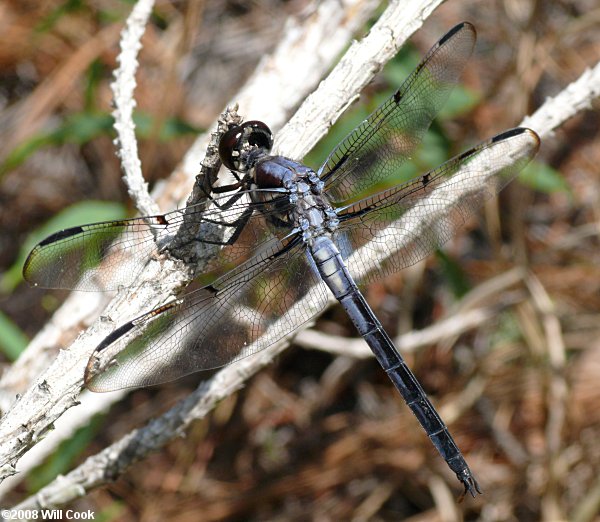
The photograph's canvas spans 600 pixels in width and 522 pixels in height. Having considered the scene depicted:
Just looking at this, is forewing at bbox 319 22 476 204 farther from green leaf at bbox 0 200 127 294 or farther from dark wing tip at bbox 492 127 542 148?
green leaf at bbox 0 200 127 294

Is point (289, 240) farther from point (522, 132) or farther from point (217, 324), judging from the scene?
point (522, 132)

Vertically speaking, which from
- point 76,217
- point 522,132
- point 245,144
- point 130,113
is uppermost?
point 76,217

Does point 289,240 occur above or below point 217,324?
above

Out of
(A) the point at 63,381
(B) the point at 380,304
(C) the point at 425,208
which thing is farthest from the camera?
(B) the point at 380,304

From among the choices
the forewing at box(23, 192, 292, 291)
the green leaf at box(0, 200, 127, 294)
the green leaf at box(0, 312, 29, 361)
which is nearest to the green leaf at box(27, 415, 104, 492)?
the green leaf at box(0, 312, 29, 361)

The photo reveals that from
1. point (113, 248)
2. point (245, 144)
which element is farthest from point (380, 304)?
point (113, 248)

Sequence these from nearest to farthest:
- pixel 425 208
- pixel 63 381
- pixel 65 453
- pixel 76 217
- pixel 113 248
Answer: pixel 63 381 → pixel 113 248 → pixel 425 208 → pixel 65 453 → pixel 76 217

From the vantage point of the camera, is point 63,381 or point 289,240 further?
point 289,240
